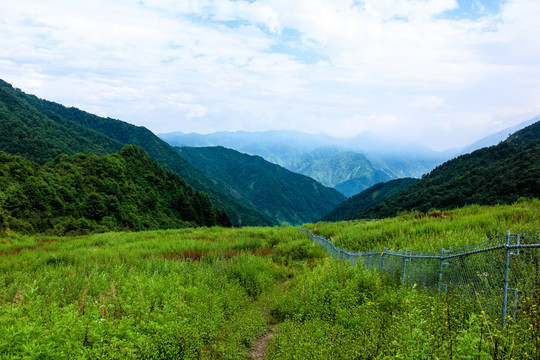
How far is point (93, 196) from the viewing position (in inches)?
1709

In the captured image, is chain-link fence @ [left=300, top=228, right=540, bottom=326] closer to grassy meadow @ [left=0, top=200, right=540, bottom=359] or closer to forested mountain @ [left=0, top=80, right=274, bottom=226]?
grassy meadow @ [left=0, top=200, right=540, bottom=359]

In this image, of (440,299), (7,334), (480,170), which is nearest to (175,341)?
(7,334)

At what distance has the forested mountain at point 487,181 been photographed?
42.0m

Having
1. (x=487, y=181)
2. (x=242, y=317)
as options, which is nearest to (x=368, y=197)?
(x=487, y=181)

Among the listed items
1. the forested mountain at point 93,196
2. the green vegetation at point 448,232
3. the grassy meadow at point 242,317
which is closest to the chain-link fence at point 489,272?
the grassy meadow at point 242,317

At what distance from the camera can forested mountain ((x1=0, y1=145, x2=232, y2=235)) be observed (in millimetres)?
33906

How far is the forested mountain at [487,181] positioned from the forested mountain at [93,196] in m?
45.9

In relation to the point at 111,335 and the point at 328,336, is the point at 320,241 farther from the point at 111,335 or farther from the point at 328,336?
the point at 111,335

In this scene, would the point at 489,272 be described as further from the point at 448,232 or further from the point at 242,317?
the point at 242,317

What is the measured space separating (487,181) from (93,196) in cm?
6810

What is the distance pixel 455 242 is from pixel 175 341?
25.3ft

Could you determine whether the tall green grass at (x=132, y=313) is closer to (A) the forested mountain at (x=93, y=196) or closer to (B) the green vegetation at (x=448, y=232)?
(B) the green vegetation at (x=448, y=232)

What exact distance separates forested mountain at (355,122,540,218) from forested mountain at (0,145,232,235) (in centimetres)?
4593

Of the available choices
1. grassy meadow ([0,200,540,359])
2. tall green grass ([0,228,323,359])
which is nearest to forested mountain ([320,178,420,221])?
grassy meadow ([0,200,540,359])
